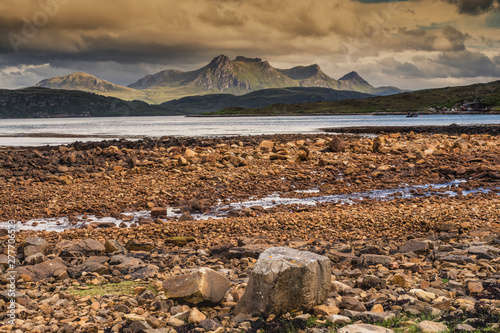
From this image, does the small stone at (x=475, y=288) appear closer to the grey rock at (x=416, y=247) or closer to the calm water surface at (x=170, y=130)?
the grey rock at (x=416, y=247)

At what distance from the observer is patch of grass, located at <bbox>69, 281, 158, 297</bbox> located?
354 inches

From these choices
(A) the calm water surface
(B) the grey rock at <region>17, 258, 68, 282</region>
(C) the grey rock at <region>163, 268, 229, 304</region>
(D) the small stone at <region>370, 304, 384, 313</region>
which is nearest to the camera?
(D) the small stone at <region>370, 304, 384, 313</region>

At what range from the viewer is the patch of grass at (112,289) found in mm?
8984

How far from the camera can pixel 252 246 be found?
484 inches

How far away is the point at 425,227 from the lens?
15.0 metres

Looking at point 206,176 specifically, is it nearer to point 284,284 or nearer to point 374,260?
→ point 374,260

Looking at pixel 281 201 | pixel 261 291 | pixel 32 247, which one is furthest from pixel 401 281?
pixel 281 201

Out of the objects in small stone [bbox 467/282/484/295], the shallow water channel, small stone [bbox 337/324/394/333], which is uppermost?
small stone [bbox 337/324/394/333]

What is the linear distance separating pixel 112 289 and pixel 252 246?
4358mm

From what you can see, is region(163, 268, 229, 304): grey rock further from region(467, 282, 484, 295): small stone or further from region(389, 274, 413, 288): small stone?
region(467, 282, 484, 295): small stone

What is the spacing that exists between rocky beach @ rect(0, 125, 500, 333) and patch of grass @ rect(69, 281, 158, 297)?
3cm

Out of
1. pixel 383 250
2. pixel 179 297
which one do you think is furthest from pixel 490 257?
pixel 179 297

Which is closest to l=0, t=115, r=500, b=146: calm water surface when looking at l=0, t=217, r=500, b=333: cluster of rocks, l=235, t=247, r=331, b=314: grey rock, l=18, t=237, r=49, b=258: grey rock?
l=18, t=237, r=49, b=258: grey rock

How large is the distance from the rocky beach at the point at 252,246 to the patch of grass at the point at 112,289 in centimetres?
3
